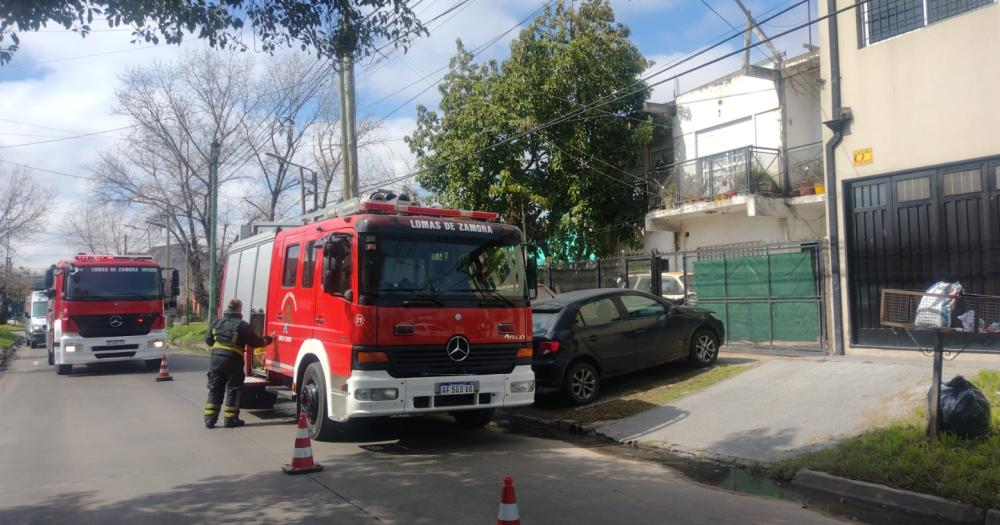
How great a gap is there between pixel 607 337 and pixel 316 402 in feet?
14.7

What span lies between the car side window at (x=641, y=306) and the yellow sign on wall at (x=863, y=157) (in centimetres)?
416

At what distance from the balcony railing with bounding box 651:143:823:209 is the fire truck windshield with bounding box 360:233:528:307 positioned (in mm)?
11030

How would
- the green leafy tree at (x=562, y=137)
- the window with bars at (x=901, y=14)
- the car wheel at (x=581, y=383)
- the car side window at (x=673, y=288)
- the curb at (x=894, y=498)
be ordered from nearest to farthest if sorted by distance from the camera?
the curb at (x=894, y=498), the car wheel at (x=581, y=383), the window with bars at (x=901, y=14), the car side window at (x=673, y=288), the green leafy tree at (x=562, y=137)

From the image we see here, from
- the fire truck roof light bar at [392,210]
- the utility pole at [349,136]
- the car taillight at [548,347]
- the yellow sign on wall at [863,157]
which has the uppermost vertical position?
the utility pole at [349,136]

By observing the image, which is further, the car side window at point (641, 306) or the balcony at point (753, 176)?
the balcony at point (753, 176)

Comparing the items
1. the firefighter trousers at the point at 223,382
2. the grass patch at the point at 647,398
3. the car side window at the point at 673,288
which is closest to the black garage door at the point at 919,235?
the grass patch at the point at 647,398

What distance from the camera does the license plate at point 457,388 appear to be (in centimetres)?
817

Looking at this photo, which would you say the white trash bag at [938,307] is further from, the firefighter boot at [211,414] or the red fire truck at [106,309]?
the red fire truck at [106,309]

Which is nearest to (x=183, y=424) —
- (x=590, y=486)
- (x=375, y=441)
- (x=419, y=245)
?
(x=375, y=441)

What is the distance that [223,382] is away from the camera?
1005cm

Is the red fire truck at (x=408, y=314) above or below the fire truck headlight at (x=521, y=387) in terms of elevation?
above

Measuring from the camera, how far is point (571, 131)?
2147 centimetres

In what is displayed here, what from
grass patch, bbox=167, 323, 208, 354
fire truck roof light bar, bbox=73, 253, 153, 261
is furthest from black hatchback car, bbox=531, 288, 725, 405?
grass patch, bbox=167, 323, 208, 354

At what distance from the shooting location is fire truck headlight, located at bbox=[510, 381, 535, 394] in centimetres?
868
